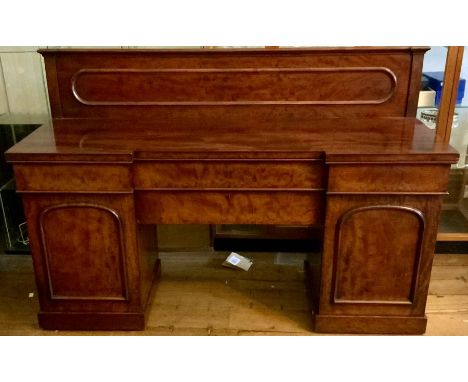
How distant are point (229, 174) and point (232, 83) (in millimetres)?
507

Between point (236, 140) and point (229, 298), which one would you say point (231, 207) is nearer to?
point (236, 140)

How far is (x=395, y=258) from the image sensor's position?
1.71 meters

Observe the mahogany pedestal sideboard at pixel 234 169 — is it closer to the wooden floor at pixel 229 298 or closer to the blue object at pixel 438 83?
the wooden floor at pixel 229 298

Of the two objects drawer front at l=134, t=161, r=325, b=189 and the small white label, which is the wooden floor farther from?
drawer front at l=134, t=161, r=325, b=189

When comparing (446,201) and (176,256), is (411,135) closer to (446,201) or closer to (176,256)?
(446,201)

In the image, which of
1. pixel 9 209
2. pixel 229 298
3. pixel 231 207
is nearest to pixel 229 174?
pixel 231 207

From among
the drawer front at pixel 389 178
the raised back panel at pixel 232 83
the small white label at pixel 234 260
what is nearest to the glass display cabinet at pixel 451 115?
the raised back panel at pixel 232 83

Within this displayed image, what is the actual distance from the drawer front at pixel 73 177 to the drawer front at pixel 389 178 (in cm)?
70

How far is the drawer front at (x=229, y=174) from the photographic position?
1608mm

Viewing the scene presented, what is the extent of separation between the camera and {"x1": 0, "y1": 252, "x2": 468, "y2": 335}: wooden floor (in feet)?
6.27

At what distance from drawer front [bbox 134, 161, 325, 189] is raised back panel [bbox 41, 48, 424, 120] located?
1.42 ft

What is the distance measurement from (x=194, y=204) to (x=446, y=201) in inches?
58.3

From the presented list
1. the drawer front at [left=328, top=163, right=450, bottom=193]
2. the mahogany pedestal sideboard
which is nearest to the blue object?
the mahogany pedestal sideboard
